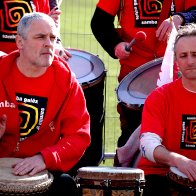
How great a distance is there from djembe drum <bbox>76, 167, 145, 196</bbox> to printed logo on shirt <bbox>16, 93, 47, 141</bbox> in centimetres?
62

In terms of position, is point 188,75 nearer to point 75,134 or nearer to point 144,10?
point 75,134

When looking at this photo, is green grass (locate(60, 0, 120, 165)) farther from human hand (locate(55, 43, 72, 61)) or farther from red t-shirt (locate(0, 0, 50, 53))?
red t-shirt (locate(0, 0, 50, 53))

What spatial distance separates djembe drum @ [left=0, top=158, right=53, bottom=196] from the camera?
16.8ft

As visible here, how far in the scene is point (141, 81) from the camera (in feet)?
21.4

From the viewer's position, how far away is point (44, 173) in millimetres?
5340

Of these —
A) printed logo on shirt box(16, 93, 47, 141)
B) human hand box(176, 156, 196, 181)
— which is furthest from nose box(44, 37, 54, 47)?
human hand box(176, 156, 196, 181)

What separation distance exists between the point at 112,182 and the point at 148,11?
2008 millimetres

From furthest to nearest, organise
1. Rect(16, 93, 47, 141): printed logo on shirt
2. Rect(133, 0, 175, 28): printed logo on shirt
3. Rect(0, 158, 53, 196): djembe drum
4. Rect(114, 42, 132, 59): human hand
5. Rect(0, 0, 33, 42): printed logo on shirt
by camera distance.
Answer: Rect(133, 0, 175, 28): printed logo on shirt → Rect(114, 42, 132, 59): human hand → Rect(0, 0, 33, 42): printed logo on shirt → Rect(16, 93, 47, 141): printed logo on shirt → Rect(0, 158, 53, 196): djembe drum

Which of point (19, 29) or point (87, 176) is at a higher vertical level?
point (19, 29)

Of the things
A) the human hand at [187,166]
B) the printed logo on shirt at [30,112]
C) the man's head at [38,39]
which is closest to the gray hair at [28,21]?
the man's head at [38,39]

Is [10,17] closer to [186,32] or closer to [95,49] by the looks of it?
[186,32]

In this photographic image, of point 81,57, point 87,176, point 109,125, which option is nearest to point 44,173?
point 87,176

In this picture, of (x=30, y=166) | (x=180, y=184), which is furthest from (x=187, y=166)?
(x=30, y=166)

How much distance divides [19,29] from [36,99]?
43 centimetres
